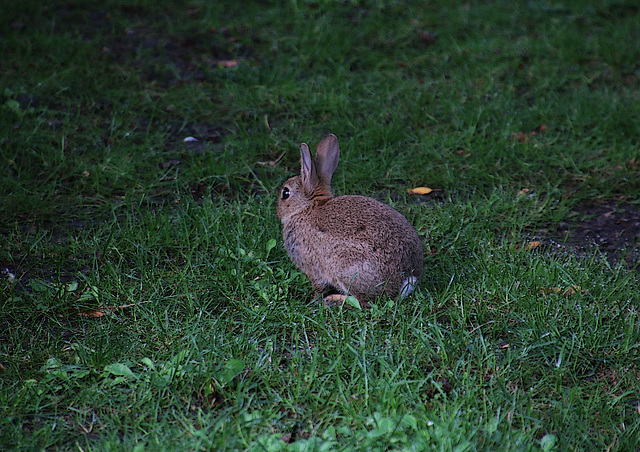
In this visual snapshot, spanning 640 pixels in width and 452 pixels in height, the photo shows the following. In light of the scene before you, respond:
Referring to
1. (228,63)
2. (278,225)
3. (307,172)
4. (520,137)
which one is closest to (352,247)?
(307,172)

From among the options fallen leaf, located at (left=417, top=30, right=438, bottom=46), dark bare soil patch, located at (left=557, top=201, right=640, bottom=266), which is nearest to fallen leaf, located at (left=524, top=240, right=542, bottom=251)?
dark bare soil patch, located at (left=557, top=201, right=640, bottom=266)

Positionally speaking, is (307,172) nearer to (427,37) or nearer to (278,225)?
(278,225)

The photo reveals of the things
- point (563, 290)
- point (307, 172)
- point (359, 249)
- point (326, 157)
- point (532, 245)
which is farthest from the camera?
point (532, 245)

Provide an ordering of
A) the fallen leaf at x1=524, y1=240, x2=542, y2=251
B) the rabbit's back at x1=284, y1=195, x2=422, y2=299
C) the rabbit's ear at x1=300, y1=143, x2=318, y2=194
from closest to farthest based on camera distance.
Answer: the rabbit's back at x1=284, y1=195, x2=422, y2=299 < the rabbit's ear at x1=300, y1=143, x2=318, y2=194 < the fallen leaf at x1=524, y1=240, x2=542, y2=251

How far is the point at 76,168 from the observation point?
5.14m

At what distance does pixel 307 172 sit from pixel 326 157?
18cm

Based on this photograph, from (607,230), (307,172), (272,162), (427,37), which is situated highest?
(307,172)

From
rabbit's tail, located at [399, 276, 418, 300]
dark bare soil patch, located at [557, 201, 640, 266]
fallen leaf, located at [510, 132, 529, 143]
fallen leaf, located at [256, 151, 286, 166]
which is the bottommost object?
dark bare soil patch, located at [557, 201, 640, 266]

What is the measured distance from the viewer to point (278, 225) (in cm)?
454

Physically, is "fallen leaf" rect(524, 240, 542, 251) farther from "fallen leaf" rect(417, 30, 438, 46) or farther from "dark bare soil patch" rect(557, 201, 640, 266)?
"fallen leaf" rect(417, 30, 438, 46)

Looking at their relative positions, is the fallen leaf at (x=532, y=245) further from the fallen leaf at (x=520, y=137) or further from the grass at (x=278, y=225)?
the fallen leaf at (x=520, y=137)

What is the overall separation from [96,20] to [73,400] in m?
5.45

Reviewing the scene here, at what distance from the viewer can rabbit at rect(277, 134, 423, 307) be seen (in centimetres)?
370

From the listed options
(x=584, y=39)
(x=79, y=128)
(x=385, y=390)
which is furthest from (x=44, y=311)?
(x=584, y=39)
